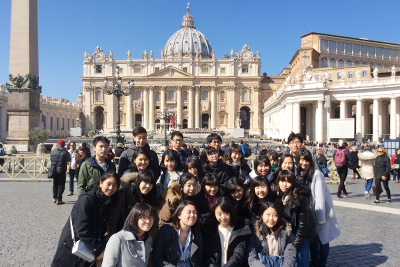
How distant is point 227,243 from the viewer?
3.59 meters

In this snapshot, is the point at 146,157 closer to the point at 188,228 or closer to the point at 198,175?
the point at 198,175

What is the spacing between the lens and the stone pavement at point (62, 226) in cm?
470

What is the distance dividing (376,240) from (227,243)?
3.27 m

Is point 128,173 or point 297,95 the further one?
point 297,95

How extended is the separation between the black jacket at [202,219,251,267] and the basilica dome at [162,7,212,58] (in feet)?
269

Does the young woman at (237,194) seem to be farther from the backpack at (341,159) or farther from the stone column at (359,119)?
the stone column at (359,119)

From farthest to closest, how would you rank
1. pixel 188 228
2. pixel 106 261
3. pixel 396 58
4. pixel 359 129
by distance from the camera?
pixel 396 58 < pixel 359 129 < pixel 188 228 < pixel 106 261

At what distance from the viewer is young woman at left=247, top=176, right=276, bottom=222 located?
3.87 meters

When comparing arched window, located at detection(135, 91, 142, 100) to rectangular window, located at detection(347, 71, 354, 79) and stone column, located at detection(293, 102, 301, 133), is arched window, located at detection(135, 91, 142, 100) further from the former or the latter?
stone column, located at detection(293, 102, 301, 133)

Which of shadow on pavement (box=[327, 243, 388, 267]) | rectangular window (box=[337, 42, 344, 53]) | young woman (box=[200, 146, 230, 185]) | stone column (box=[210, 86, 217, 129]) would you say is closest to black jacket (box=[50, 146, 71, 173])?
young woman (box=[200, 146, 230, 185])

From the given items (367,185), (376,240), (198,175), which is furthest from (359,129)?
(198,175)

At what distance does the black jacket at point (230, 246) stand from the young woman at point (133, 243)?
672 millimetres

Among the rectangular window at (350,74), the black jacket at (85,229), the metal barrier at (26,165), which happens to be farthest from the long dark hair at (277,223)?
the rectangular window at (350,74)

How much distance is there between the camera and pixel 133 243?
3.15 meters
